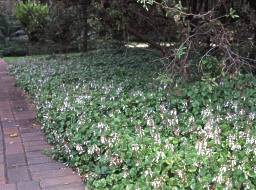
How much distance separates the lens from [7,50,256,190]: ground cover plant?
3066mm

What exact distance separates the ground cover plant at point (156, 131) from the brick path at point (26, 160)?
0.12 metres

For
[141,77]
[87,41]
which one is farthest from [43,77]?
[87,41]

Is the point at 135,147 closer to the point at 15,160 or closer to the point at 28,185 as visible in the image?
the point at 28,185

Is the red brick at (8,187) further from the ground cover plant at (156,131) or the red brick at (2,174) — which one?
the ground cover plant at (156,131)

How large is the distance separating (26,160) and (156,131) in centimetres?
122

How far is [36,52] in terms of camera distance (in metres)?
14.5

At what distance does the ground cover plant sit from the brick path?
0.40ft

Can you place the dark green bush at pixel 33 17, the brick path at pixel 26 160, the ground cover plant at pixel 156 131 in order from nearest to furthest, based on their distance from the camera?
the ground cover plant at pixel 156 131 < the brick path at pixel 26 160 < the dark green bush at pixel 33 17

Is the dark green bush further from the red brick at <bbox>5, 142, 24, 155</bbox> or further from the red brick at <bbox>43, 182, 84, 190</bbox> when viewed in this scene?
the red brick at <bbox>43, 182, 84, 190</bbox>

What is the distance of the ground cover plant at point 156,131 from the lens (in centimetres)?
307

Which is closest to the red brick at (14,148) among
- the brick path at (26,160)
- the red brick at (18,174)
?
the brick path at (26,160)

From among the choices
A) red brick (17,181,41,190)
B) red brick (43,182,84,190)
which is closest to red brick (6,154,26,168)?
red brick (17,181,41,190)

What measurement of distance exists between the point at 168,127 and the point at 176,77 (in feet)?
5.36

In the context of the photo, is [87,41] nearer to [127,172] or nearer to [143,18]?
[143,18]
